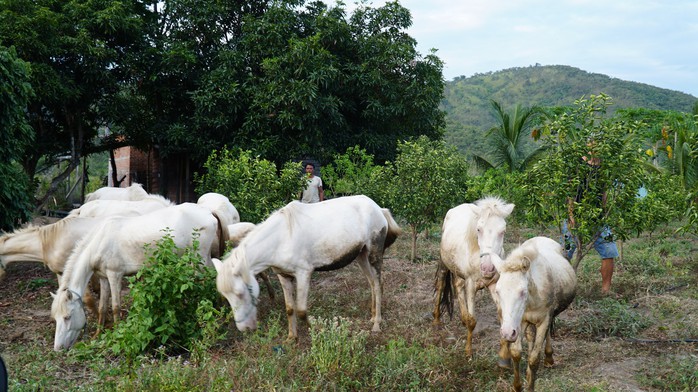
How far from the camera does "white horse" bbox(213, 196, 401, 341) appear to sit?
6.10 m

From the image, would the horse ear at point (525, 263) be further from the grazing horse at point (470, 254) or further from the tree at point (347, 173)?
the tree at point (347, 173)

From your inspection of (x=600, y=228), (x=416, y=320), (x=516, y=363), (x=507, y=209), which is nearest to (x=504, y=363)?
(x=516, y=363)

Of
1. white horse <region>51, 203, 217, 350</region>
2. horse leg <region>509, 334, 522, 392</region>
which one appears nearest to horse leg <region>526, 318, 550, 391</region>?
horse leg <region>509, 334, 522, 392</region>

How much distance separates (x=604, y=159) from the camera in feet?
22.1

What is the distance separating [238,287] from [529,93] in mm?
62310

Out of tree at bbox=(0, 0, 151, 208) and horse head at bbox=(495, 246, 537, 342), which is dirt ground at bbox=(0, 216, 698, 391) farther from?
tree at bbox=(0, 0, 151, 208)

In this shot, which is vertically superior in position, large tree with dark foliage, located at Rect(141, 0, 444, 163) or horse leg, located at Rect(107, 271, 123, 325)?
large tree with dark foliage, located at Rect(141, 0, 444, 163)

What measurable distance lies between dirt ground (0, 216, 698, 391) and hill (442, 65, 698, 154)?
107ft

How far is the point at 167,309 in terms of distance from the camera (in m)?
5.97

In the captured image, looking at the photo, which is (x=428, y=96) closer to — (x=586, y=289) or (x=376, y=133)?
(x=376, y=133)

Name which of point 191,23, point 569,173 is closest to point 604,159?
point 569,173

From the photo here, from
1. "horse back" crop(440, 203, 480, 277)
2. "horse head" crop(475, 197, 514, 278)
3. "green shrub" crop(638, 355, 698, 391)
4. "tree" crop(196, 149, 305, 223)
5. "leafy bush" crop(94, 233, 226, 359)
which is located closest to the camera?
"green shrub" crop(638, 355, 698, 391)

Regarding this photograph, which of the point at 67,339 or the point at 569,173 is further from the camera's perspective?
the point at 569,173

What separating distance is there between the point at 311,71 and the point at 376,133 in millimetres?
3814
